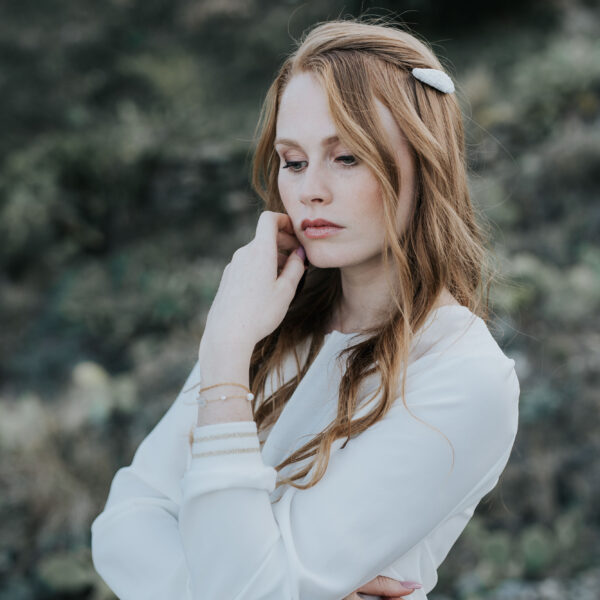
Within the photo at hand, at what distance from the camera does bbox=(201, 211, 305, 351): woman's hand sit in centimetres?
135

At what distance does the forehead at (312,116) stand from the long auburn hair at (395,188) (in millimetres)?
15

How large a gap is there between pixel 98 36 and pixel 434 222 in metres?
10.6

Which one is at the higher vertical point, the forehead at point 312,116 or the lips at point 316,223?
the forehead at point 312,116

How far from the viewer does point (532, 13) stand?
31.1ft

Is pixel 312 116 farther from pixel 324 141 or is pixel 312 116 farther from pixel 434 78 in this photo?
pixel 434 78

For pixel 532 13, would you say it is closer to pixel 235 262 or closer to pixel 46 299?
pixel 46 299

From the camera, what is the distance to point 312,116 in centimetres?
139

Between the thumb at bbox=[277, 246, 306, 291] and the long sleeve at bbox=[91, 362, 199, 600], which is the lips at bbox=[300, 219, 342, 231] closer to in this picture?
the thumb at bbox=[277, 246, 306, 291]

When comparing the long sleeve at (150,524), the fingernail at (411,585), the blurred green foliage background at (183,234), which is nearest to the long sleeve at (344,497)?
the fingernail at (411,585)

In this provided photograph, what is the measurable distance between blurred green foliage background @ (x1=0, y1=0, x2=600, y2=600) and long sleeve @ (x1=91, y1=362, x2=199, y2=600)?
1.02 meters

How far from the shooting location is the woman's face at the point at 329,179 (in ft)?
4.53

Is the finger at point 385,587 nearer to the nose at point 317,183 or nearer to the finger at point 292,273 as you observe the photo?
the finger at point 292,273

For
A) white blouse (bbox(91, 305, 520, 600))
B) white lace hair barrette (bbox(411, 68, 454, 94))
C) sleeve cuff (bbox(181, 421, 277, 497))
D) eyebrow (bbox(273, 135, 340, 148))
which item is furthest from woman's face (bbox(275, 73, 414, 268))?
sleeve cuff (bbox(181, 421, 277, 497))

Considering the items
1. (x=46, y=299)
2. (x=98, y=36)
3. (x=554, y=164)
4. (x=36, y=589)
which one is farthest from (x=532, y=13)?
(x=36, y=589)
